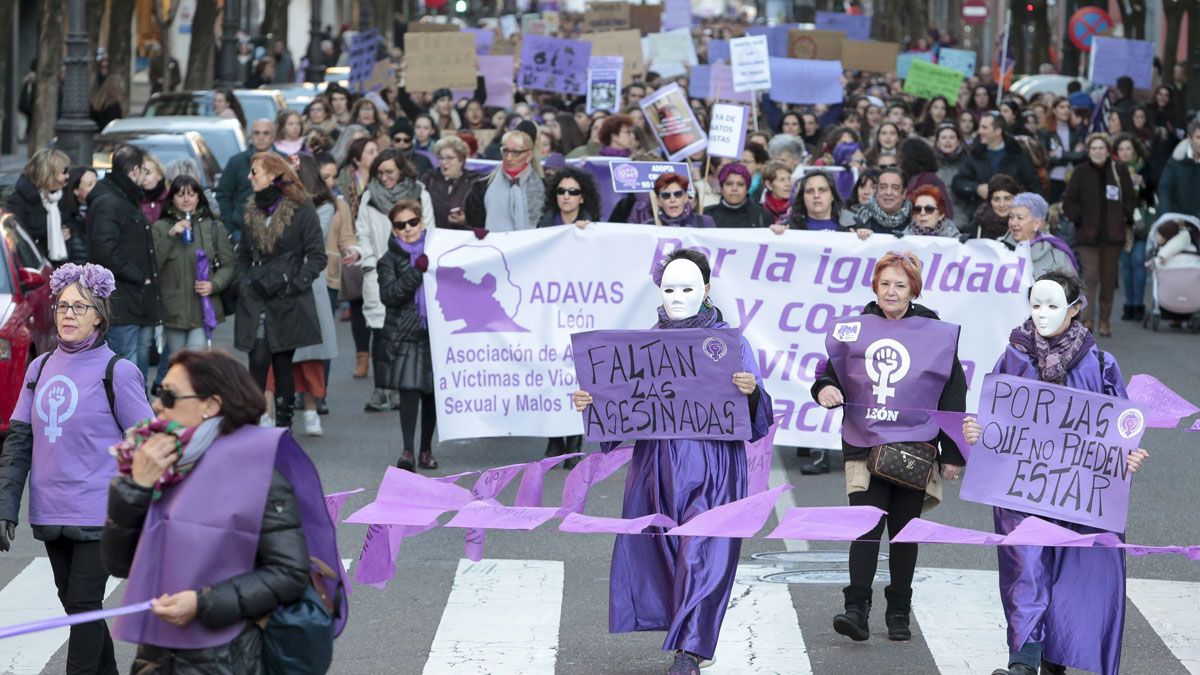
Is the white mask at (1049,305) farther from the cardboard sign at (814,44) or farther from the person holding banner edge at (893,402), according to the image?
the cardboard sign at (814,44)

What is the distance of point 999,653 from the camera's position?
768cm

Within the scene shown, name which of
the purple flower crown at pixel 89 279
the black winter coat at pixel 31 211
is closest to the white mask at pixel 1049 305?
the purple flower crown at pixel 89 279

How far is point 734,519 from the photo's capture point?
697cm

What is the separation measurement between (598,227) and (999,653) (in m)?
4.66

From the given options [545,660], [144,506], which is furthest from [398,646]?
[144,506]

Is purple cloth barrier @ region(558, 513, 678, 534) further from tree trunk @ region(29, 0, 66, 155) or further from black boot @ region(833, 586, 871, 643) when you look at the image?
tree trunk @ region(29, 0, 66, 155)

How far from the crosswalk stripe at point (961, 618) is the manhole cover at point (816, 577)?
0.57 feet

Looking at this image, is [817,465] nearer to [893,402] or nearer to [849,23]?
[893,402]

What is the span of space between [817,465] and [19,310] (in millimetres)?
4590

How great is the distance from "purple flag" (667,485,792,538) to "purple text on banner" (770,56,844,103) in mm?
17943

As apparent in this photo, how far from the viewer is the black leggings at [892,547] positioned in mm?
7742

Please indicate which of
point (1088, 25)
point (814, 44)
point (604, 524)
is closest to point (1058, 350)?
point (604, 524)

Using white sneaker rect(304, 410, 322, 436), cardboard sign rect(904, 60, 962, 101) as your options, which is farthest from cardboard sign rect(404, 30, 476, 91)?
white sneaker rect(304, 410, 322, 436)

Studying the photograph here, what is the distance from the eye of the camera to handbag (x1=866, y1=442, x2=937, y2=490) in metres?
7.64
